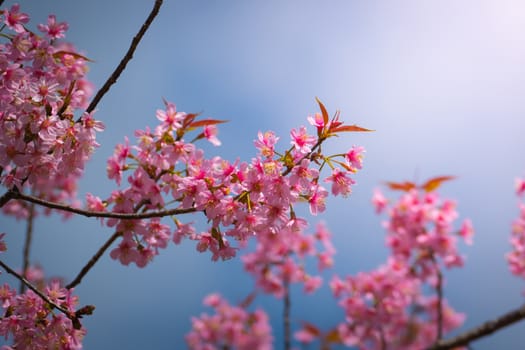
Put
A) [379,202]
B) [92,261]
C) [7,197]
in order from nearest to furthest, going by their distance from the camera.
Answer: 1. [7,197]
2. [92,261]
3. [379,202]

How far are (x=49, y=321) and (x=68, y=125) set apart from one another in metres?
0.63

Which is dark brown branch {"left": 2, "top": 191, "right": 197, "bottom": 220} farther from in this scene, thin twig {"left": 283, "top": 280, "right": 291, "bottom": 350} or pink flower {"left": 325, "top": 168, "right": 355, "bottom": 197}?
thin twig {"left": 283, "top": 280, "right": 291, "bottom": 350}

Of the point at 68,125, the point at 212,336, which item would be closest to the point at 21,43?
the point at 68,125

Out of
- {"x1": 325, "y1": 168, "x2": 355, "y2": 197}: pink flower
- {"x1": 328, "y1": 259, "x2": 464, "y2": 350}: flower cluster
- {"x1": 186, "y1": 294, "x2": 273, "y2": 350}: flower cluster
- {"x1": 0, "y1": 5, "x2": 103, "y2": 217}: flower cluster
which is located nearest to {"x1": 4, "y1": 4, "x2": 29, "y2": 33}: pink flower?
{"x1": 0, "y1": 5, "x2": 103, "y2": 217}: flower cluster

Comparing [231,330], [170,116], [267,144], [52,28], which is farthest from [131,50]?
[231,330]

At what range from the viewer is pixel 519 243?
298 cm

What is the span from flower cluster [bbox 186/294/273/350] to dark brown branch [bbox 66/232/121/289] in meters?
2.94

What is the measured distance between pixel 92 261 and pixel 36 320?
9.6 inches

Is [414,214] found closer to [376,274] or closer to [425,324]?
[376,274]

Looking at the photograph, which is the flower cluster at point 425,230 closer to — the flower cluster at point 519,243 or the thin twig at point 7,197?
the flower cluster at point 519,243

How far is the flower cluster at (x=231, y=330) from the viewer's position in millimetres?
4199

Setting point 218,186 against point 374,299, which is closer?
point 218,186

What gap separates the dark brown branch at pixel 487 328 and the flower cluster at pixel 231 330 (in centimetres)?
261

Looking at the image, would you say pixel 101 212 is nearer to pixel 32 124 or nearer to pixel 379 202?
pixel 32 124
